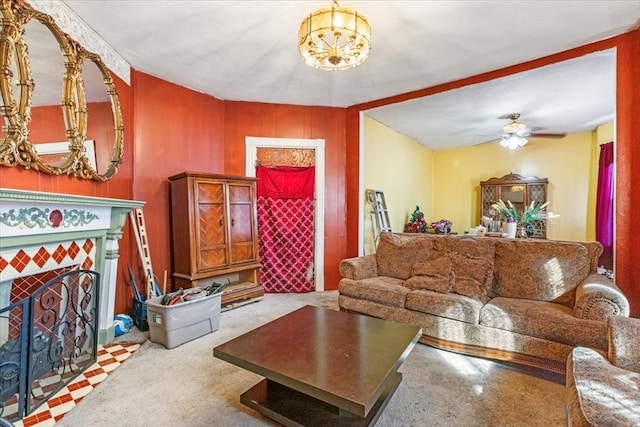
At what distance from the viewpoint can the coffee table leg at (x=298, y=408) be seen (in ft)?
4.94

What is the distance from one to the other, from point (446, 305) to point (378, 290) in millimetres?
612

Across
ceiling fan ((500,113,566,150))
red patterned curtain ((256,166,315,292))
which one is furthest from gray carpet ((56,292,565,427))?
ceiling fan ((500,113,566,150))

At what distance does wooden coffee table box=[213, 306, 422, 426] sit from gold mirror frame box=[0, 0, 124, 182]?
5.82ft

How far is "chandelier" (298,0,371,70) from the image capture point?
1.89m

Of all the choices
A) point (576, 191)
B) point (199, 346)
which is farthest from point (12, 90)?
point (576, 191)

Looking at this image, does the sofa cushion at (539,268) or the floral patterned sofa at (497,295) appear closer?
the floral patterned sofa at (497,295)

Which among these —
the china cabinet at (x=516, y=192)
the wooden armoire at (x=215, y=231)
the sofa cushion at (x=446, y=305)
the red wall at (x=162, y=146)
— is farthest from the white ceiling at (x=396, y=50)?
the sofa cushion at (x=446, y=305)

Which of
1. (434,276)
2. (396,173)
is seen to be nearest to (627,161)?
(434,276)

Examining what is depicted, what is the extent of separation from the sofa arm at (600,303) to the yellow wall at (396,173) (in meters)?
2.80

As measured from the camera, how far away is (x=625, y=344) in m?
1.47

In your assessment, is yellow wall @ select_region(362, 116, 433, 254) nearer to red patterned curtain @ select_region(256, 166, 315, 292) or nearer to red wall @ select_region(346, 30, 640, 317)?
red patterned curtain @ select_region(256, 166, 315, 292)

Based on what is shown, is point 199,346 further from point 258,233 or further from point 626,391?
point 626,391

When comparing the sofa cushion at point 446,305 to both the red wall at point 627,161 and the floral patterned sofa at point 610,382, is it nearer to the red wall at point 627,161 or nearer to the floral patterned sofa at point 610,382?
the floral patterned sofa at point 610,382

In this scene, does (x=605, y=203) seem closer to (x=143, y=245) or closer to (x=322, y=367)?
(x=322, y=367)
